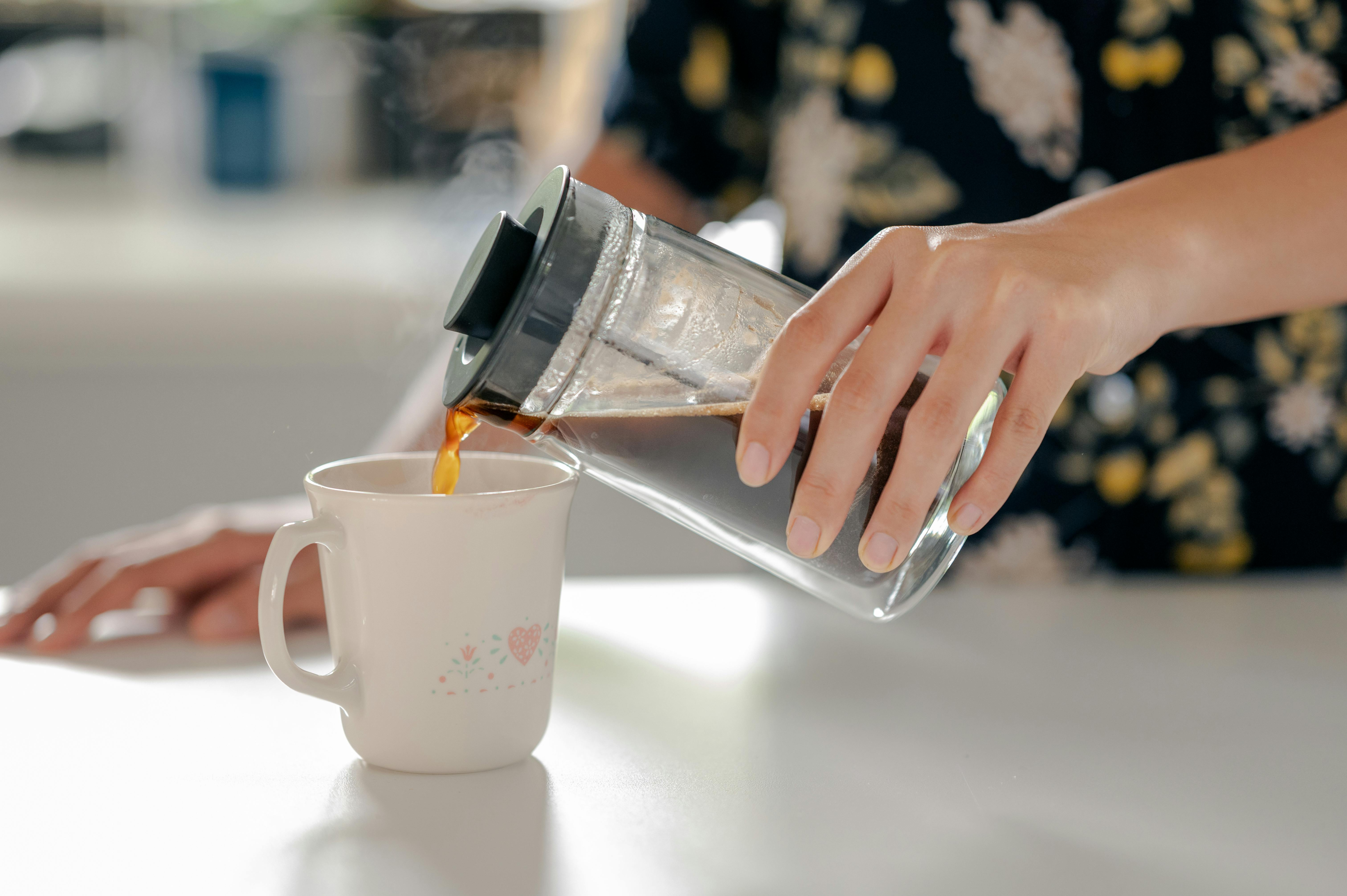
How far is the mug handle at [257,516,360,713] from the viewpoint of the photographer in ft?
1.64

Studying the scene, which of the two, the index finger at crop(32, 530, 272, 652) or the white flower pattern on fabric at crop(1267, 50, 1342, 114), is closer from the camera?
the index finger at crop(32, 530, 272, 652)

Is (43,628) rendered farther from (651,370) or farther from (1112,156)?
(1112,156)

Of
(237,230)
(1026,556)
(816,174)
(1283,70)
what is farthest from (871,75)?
(237,230)

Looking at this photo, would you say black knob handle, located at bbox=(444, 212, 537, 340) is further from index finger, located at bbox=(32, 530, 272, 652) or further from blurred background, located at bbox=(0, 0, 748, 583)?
blurred background, located at bbox=(0, 0, 748, 583)

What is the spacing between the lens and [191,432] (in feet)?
6.47

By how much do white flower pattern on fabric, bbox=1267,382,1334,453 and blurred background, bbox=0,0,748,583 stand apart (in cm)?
105

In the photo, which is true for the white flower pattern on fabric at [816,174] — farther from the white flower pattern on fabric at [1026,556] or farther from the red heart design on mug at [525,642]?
the red heart design on mug at [525,642]

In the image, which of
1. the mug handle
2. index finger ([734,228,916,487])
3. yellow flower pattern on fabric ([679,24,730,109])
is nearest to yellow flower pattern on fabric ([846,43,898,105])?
yellow flower pattern on fabric ([679,24,730,109])

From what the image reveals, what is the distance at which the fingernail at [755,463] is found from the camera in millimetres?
463

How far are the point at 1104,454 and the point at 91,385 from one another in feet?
5.48

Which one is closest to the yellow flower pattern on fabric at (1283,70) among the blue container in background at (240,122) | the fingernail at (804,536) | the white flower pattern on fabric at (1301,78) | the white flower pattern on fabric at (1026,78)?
the white flower pattern on fabric at (1301,78)

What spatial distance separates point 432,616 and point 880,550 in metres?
0.19

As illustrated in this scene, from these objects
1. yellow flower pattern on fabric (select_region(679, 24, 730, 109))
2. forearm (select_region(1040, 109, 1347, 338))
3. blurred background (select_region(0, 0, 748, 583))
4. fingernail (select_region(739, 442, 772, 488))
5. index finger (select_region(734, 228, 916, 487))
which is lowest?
blurred background (select_region(0, 0, 748, 583))

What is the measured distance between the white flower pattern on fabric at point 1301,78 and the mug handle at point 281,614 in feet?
2.53
